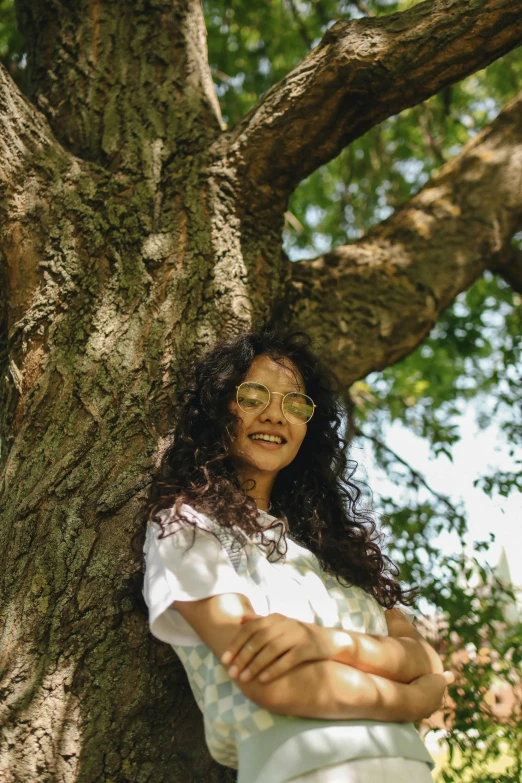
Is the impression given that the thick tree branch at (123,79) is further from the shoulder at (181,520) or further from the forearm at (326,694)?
the forearm at (326,694)

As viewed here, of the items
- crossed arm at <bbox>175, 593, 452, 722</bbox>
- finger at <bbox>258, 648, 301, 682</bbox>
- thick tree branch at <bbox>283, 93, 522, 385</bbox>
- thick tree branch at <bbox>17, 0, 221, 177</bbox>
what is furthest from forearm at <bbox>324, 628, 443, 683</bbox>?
thick tree branch at <bbox>17, 0, 221, 177</bbox>

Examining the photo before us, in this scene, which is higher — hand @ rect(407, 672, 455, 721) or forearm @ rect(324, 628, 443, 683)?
forearm @ rect(324, 628, 443, 683)

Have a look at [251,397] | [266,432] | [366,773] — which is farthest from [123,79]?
[366,773]

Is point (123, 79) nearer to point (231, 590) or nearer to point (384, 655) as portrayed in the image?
point (231, 590)

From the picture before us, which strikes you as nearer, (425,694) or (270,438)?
(425,694)

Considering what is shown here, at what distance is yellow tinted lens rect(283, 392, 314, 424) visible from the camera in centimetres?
228

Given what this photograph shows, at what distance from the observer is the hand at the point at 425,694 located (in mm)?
1792

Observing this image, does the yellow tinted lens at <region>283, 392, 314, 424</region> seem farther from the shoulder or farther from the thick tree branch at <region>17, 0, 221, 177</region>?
the thick tree branch at <region>17, 0, 221, 177</region>

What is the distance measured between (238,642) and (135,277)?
1.48 metres

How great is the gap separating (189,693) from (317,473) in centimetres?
90

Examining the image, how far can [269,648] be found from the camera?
1586 millimetres

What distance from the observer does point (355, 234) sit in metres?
7.08

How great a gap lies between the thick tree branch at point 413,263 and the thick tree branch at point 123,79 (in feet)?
2.63

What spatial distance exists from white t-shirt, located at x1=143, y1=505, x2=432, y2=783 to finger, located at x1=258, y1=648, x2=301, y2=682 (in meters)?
0.12
